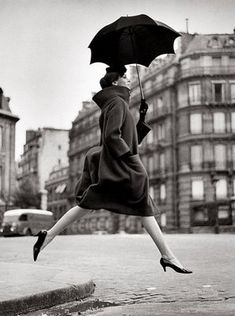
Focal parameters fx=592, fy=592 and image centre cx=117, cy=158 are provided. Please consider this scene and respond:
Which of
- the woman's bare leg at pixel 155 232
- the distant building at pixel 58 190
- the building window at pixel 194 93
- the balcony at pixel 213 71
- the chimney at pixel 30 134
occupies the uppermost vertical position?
the chimney at pixel 30 134

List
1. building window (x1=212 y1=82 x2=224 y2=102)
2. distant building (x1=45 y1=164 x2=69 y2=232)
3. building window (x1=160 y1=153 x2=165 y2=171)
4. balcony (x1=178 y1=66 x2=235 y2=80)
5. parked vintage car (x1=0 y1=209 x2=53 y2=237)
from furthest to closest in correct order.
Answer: distant building (x1=45 y1=164 x2=69 y2=232) < building window (x1=160 y1=153 x2=165 y2=171) < building window (x1=212 y1=82 x2=224 y2=102) < balcony (x1=178 y1=66 x2=235 y2=80) < parked vintage car (x1=0 y1=209 x2=53 y2=237)

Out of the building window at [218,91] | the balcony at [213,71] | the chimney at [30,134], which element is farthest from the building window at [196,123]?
the chimney at [30,134]

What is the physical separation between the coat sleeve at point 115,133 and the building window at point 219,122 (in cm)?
5141

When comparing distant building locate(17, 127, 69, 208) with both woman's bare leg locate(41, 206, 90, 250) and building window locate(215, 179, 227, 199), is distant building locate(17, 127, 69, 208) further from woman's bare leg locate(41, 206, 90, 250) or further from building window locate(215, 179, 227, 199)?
woman's bare leg locate(41, 206, 90, 250)

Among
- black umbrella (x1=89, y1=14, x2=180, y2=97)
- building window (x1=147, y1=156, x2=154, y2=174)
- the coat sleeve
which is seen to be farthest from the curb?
building window (x1=147, y1=156, x2=154, y2=174)

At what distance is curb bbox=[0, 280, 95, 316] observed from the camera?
3.96m

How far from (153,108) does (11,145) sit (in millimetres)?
20693

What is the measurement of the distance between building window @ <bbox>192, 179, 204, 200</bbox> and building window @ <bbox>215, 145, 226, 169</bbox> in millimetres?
2214

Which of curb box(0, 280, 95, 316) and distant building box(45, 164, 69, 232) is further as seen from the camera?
distant building box(45, 164, 69, 232)

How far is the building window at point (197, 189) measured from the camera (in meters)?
54.9

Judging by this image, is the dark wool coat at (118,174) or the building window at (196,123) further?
the building window at (196,123)

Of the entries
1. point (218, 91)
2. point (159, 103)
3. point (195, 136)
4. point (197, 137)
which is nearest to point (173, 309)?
point (197, 137)

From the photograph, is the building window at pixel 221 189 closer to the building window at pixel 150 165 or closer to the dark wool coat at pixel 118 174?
the building window at pixel 150 165

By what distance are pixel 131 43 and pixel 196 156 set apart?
5033cm
